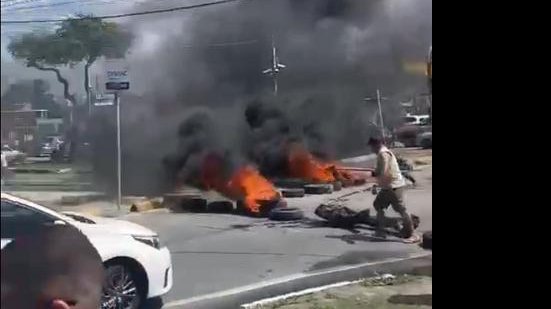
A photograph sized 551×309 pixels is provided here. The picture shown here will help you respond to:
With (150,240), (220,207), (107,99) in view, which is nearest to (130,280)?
(150,240)

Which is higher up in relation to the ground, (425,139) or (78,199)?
(425,139)

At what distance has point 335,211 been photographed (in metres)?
→ 3.03

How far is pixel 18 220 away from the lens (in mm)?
2785

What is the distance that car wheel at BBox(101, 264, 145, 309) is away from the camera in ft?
9.34

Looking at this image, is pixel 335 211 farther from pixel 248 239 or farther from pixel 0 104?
pixel 0 104

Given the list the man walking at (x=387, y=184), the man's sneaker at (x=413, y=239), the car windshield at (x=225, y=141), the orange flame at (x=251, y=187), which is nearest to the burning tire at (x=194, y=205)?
the car windshield at (x=225, y=141)

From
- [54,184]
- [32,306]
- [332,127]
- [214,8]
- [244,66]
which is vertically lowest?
[32,306]

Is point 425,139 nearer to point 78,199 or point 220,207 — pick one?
point 220,207

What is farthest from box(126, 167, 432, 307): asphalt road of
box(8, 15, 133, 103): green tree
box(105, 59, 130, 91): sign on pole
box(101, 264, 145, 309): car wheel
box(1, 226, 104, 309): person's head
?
box(8, 15, 133, 103): green tree

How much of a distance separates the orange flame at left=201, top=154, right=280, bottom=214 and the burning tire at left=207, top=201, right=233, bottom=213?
3cm

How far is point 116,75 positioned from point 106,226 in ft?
1.68

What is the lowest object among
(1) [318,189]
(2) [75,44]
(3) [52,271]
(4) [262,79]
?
(3) [52,271]
